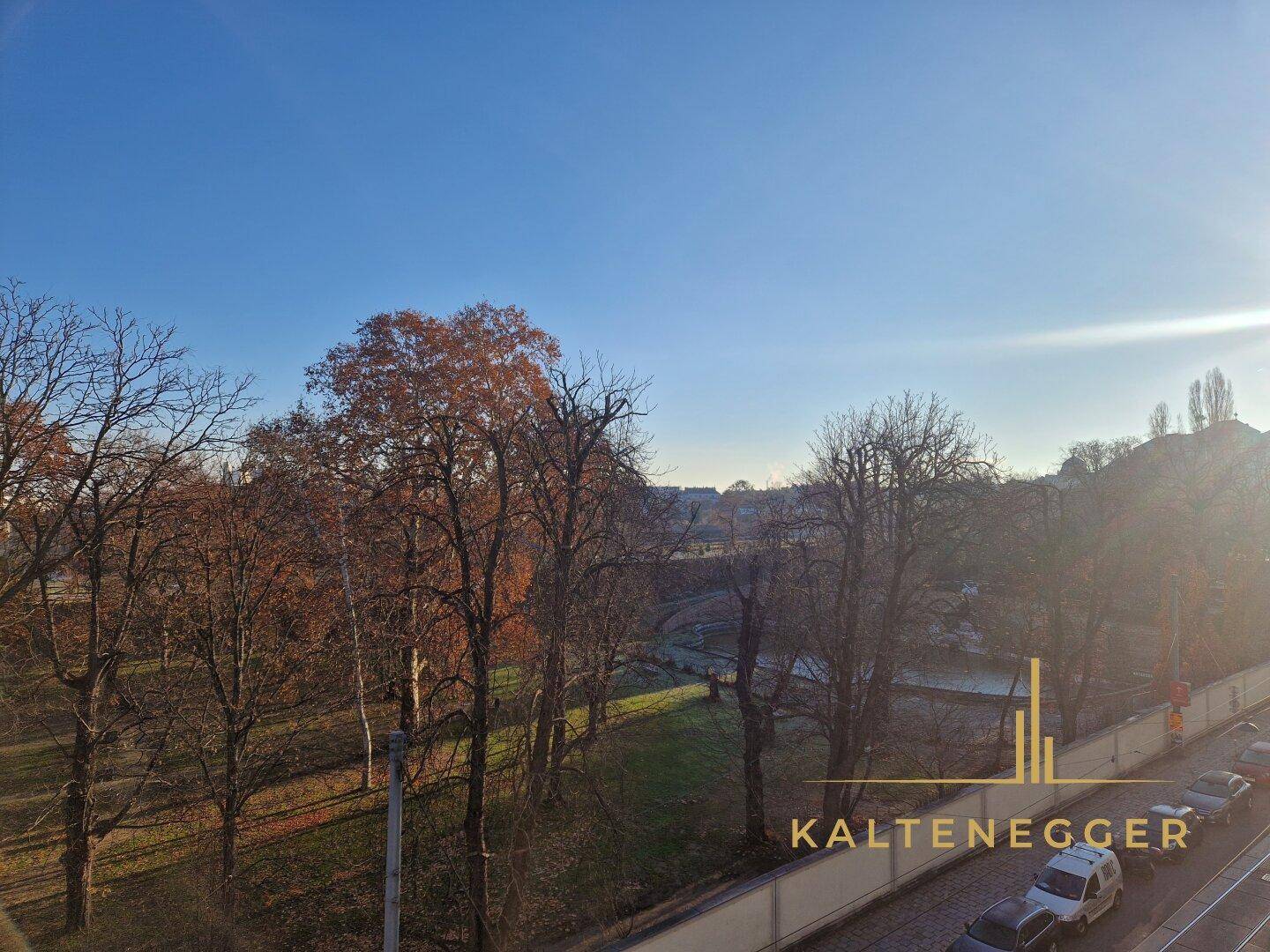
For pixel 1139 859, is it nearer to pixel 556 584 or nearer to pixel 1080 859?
pixel 1080 859

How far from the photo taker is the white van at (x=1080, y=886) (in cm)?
1059

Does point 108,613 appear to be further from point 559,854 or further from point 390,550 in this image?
point 559,854

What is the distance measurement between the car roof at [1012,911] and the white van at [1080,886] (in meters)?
0.45

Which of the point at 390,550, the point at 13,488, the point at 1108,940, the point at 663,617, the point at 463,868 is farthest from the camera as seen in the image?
the point at 663,617

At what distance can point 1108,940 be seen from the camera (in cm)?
1068

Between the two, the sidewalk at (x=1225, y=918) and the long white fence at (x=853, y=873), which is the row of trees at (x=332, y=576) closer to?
the long white fence at (x=853, y=873)

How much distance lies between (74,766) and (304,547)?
6.23 meters

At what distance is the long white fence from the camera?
927 centimetres

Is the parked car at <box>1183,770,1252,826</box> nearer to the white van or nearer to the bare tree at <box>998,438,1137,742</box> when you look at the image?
the bare tree at <box>998,438,1137,742</box>

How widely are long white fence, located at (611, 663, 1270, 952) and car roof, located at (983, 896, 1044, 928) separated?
1895mm

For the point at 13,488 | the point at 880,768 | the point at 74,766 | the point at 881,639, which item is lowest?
the point at 880,768

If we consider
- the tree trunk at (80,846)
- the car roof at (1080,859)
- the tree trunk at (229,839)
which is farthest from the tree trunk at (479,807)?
the car roof at (1080,859)

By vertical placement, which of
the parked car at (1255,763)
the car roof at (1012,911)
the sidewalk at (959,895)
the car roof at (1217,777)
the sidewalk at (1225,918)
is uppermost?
the car roof at (1012,911)

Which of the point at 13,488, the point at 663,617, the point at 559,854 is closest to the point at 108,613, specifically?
the point at 13,488
